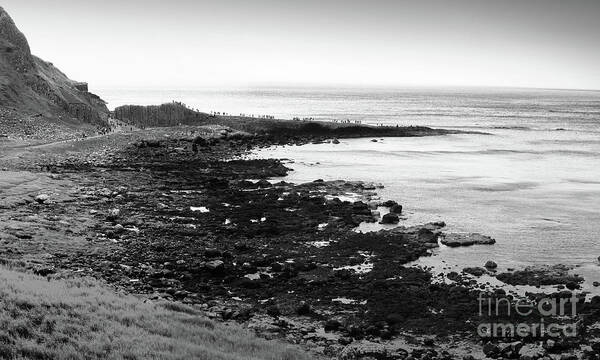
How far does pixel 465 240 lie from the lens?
3222 cm

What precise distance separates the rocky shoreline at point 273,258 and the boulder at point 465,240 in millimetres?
83

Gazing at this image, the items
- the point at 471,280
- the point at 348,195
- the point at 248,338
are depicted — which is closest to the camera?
the point at 248,338

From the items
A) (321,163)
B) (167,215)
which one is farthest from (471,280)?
(321,163)

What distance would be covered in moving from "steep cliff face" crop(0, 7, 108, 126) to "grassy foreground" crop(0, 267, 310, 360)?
2609 inches

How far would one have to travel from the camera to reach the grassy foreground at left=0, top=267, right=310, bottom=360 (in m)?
14.7

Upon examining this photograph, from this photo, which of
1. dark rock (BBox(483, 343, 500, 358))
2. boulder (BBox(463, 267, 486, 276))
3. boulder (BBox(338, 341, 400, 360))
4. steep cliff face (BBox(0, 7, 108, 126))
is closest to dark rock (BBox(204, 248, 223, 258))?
boulder (BBox(338, 341, 400, 360))

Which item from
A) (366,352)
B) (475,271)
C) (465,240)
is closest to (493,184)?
(465,240)

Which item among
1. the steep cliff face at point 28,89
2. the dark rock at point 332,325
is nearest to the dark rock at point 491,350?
the dark rock at point 332,325

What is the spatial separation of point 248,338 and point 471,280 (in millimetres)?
12582

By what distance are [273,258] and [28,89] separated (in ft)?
234

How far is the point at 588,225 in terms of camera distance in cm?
3681

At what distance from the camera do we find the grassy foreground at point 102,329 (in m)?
14.7

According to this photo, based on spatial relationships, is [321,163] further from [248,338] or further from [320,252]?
[248,338]

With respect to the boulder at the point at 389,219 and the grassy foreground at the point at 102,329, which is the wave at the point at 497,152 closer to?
the boulder at the point at 389,219
